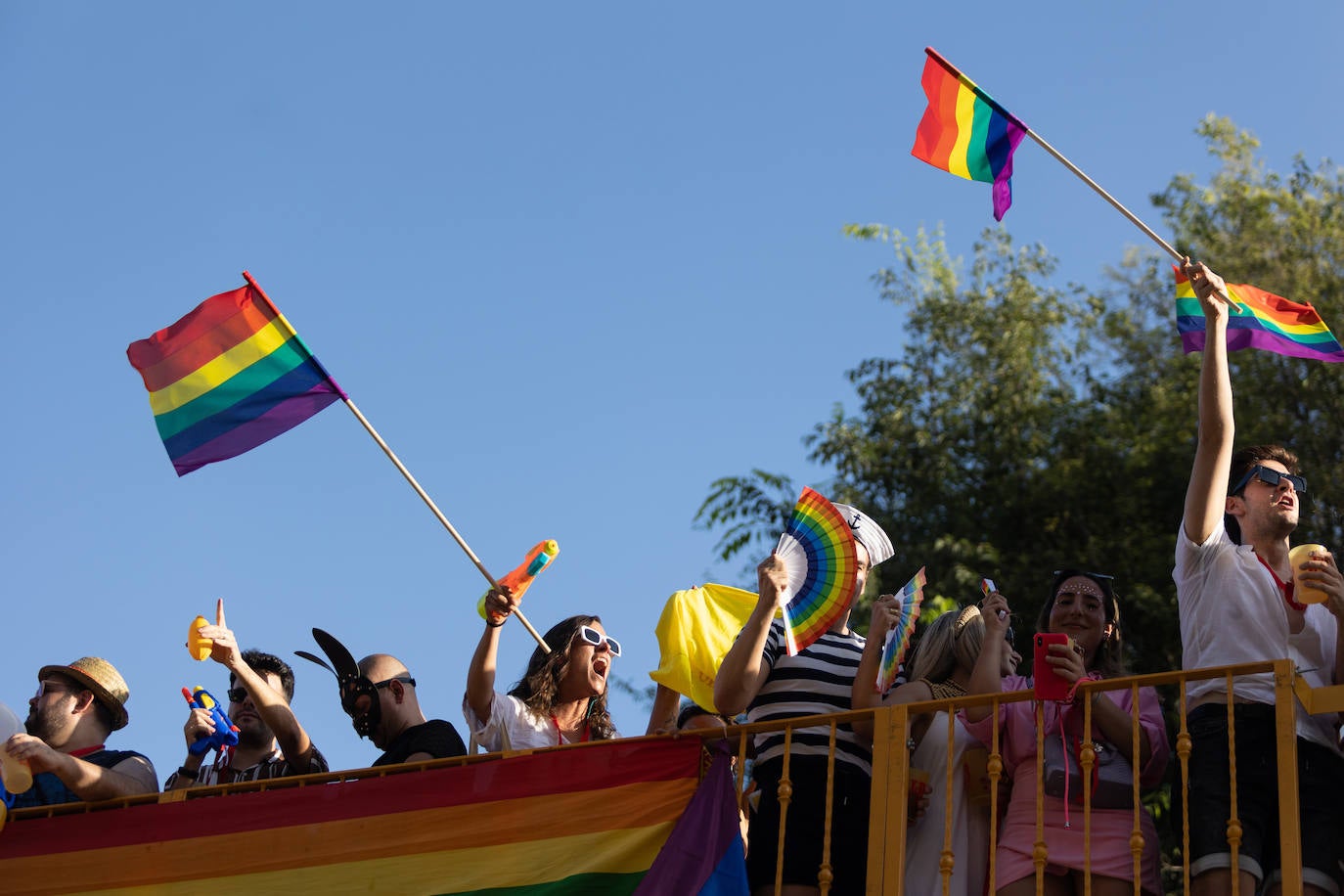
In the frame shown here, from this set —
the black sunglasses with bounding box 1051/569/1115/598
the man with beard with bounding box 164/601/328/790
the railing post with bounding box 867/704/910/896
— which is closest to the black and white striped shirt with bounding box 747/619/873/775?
A: the railing post with bounding box 867/704/910/896

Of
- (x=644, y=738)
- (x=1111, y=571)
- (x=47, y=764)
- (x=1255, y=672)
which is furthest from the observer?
(x=1111, y=571)

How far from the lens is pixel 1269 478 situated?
17.3 feet

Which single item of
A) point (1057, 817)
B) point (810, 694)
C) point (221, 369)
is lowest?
point (1057, 817)

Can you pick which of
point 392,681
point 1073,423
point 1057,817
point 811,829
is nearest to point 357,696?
point 392,681

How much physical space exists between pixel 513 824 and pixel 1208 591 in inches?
93.9

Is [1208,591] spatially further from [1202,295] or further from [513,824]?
[513,824]

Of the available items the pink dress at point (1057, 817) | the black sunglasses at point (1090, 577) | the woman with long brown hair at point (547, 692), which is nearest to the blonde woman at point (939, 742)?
the pink dress at point (1057, 817)

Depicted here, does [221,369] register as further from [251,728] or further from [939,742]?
[939,742]

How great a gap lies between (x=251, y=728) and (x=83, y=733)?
0.67 metres

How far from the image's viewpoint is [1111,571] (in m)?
15.9

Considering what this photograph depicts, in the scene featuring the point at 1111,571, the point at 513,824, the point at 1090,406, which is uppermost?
the point at 1090,406

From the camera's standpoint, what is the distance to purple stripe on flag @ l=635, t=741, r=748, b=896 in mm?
5152

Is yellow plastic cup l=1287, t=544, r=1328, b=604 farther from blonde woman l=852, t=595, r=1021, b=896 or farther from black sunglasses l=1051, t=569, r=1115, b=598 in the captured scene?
blonde woman l=852, t=595, r=1021, b=896

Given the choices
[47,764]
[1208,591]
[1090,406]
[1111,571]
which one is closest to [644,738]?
[1208,591]
